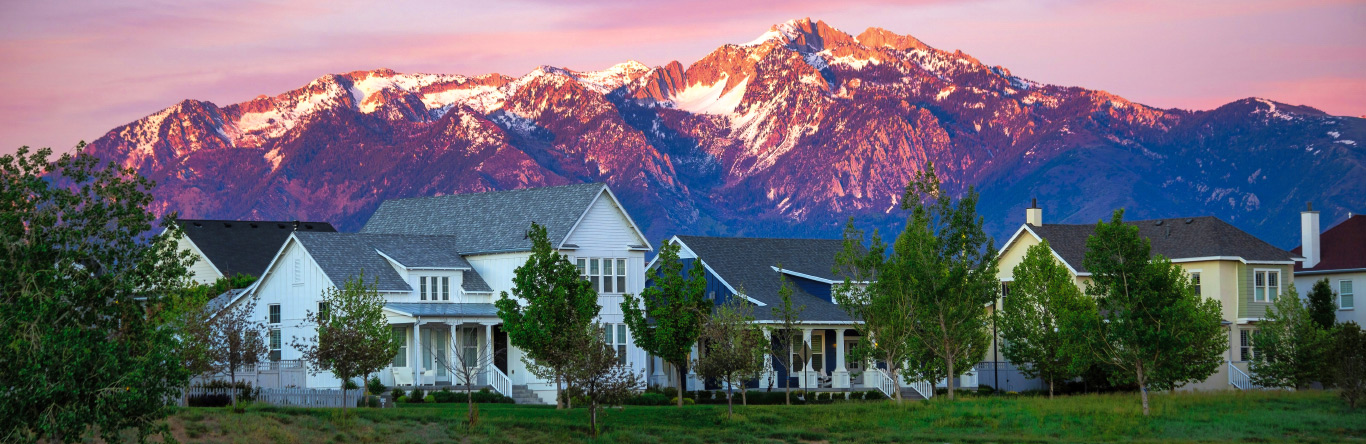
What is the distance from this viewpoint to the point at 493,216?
62625 mm

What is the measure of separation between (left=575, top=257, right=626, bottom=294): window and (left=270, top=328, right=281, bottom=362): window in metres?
12.5

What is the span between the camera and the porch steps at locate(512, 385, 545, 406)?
55.3m

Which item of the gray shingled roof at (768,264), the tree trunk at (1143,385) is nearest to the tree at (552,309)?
the gray shingled roof at (768,264)

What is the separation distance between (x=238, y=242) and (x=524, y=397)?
1510 inches

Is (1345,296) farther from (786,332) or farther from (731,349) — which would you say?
(731,349)

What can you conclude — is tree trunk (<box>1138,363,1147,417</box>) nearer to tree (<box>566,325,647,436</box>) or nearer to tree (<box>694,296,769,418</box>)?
tree (<box>694,296,769,418</box>)

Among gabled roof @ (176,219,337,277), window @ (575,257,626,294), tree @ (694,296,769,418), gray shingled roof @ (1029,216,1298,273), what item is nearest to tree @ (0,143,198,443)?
tree @ (694,296,769,418)

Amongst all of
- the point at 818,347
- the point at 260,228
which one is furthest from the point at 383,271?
the point at 260,228

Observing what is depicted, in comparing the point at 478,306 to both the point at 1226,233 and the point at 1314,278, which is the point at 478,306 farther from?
the point at 1314,278

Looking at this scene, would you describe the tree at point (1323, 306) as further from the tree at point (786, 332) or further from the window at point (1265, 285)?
the tree at point (786, 332)

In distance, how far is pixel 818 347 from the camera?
215 feet

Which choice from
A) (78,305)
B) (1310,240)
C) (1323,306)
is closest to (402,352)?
(78,305)

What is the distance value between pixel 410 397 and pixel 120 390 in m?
27.6

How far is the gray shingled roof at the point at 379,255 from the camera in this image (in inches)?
2189
